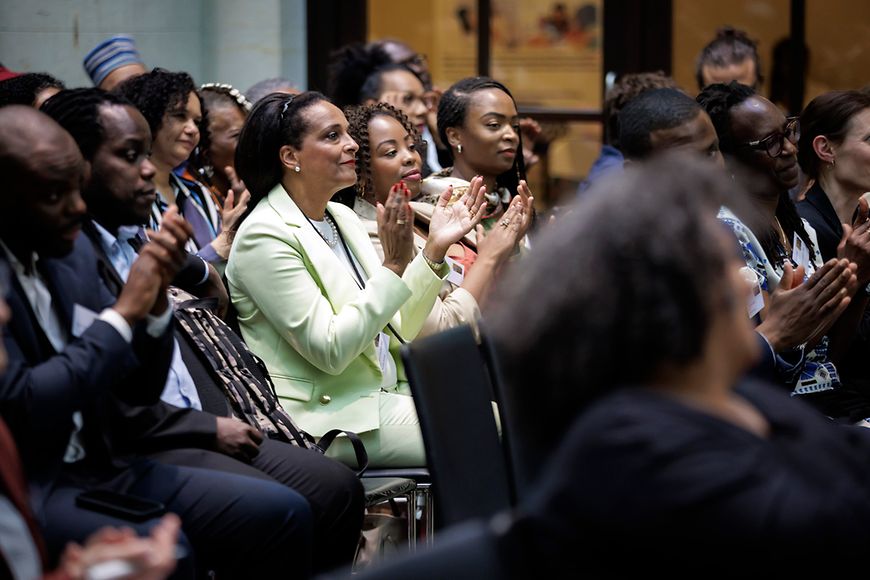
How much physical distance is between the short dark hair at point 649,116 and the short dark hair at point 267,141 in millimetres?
1286

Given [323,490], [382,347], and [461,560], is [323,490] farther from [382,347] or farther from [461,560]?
[461,560]

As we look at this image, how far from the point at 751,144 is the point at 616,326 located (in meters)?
3.21

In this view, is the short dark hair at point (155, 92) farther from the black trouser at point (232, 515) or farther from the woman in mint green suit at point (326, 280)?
the black trouser at point (232, 515)

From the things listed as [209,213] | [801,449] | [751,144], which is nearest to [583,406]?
[801,449]

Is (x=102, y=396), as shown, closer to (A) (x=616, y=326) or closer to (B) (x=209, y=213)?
(A) (x=616, y=326)

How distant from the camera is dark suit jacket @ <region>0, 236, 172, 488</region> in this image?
2627 mm

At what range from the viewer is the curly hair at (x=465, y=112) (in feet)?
17.5

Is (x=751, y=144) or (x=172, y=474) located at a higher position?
(x=751, y=144)

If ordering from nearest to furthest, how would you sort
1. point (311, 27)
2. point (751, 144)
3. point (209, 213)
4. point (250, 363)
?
point (250, 363) < point (751, 144) < point (209, 213) < point (311, 27)

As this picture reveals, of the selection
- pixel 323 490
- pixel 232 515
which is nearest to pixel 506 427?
pixel 323 490

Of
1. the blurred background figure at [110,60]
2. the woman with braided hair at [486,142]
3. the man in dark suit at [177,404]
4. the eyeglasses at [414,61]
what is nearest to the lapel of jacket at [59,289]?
the man in dark suit at [177,404]

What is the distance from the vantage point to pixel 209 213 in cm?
511

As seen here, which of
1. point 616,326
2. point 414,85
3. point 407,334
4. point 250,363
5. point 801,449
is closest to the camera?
point 616,326

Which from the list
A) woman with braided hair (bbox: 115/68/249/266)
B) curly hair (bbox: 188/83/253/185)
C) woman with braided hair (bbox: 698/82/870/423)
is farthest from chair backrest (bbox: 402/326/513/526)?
curly hair (bbox: 188/83/253/185)
